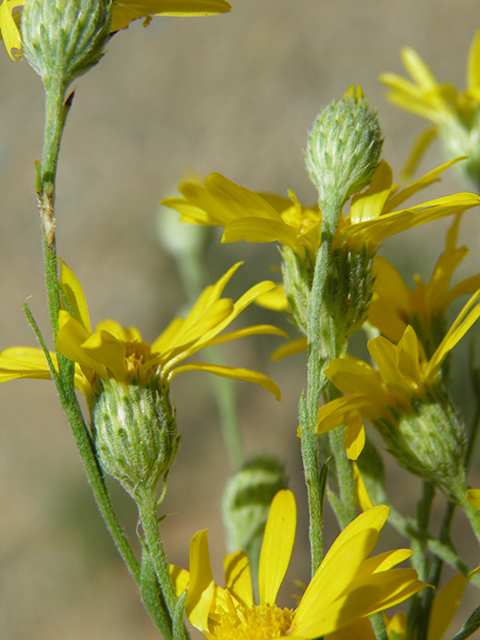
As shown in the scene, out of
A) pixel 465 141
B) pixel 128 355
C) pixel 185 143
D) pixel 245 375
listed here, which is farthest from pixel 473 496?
pixel 185 143

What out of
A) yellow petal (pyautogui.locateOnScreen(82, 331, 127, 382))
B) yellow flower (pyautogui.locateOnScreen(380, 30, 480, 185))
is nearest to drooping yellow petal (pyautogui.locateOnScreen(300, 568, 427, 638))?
yellow petal (pyautogui.locateOnScreen(82, 331, 127, 382))

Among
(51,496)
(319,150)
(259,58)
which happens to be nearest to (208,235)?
(319,150)

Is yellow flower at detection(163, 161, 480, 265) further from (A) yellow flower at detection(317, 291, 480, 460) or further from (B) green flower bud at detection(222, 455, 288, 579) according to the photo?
(B) green flower bud at detection(222, 455, 288, 579)

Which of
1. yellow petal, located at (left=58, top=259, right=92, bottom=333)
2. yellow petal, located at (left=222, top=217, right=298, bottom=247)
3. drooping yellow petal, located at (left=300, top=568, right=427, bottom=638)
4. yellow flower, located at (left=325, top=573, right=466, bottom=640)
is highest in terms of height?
yellow petal, located at (left=222, top=217, right=298, bottom=247)

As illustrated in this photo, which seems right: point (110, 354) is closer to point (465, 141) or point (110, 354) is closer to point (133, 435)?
point (133, 435)

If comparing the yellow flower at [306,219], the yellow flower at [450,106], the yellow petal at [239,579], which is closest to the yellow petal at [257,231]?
the yellow flower at [306,219]

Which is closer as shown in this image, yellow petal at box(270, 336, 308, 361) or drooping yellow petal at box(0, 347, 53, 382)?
drooping yellow petal at box(0, 347, 53, 382)
